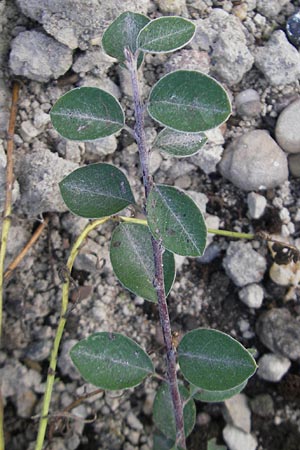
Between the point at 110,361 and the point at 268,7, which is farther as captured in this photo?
the point at 268,7

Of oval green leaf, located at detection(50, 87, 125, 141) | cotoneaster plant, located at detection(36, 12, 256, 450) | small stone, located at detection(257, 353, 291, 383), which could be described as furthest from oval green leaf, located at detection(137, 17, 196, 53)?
small stone, located at detection(257, 353, 291, 383)

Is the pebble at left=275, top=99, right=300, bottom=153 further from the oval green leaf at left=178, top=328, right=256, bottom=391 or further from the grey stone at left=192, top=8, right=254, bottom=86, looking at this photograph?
the oval green leaf at left=178, top=328, right=256, bottom=391

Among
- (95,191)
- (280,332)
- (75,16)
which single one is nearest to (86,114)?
(95,191)

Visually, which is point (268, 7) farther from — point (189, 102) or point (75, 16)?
point (189, 102)

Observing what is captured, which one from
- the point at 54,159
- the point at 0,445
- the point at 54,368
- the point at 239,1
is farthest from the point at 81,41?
the point at 0,445

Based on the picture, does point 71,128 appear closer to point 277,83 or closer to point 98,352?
point 98,352
